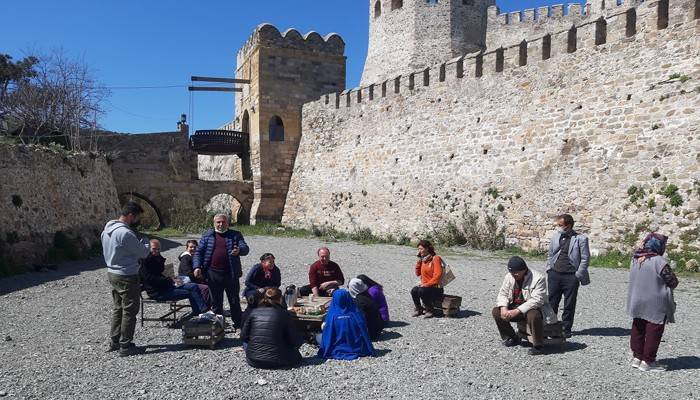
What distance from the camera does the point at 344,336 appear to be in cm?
568

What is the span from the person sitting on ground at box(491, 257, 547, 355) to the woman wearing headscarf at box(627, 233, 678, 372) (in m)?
0.81

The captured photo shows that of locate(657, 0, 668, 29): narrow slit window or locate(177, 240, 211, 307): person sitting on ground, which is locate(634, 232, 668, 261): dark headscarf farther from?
locate(657, 0, 668, 29): narrow slit window

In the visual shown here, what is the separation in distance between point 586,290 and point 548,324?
12.6 ft

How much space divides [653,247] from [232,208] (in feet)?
77.3

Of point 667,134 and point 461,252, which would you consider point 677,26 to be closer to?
point 667,134

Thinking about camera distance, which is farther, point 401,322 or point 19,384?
point 401,322

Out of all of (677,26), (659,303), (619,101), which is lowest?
(659,303)

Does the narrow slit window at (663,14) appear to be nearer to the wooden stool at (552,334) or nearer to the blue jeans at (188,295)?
the wooden stool at (552,334)

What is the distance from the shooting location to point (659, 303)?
195 inches

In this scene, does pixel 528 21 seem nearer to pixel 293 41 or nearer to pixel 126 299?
pixel 293 41

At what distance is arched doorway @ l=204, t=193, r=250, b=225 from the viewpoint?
24531mm

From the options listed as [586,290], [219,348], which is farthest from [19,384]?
[586,290]

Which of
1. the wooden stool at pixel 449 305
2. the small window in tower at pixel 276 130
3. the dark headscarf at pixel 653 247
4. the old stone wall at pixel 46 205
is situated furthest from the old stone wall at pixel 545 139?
the old stone wall at pixel 46 205

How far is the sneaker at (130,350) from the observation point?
5.63 metres
